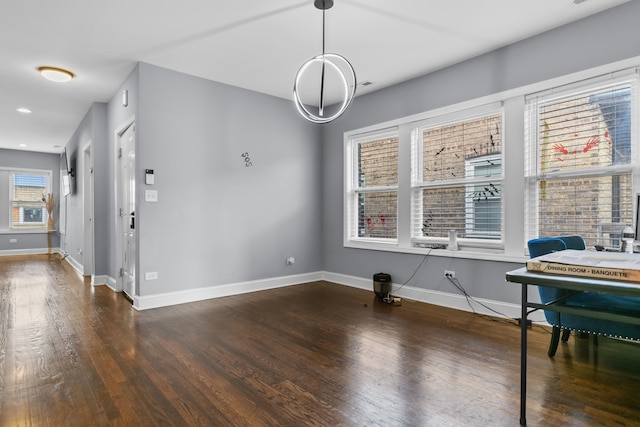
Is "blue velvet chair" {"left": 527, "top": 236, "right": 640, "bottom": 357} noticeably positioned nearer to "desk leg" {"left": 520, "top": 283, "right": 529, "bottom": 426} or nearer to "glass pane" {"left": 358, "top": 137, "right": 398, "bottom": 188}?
"desk leg" {"left": 520, "top": 283, "right": 529, "bottom": 426}

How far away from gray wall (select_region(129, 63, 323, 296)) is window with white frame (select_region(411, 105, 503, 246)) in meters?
1.85

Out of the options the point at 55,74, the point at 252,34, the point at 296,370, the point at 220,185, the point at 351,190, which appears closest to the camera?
the point at 296,370

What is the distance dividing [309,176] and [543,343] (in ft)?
→ 12.5

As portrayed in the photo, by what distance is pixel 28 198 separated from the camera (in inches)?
371

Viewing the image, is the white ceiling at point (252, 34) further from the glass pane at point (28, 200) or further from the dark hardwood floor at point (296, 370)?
the glass pane at point (28, 200)

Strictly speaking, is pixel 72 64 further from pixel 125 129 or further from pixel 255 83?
pixel 255 83

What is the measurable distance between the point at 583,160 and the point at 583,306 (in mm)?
1626

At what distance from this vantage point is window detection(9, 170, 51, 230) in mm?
9188

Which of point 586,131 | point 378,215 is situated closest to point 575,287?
point 586,131

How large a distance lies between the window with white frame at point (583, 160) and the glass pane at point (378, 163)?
1709mm

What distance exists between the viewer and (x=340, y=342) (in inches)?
116

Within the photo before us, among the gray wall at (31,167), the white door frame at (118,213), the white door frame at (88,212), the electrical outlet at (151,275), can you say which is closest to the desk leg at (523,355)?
the electrical outlet at (151,275)

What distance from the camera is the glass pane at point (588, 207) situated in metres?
2.96

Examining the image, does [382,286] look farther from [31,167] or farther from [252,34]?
[31,167]
